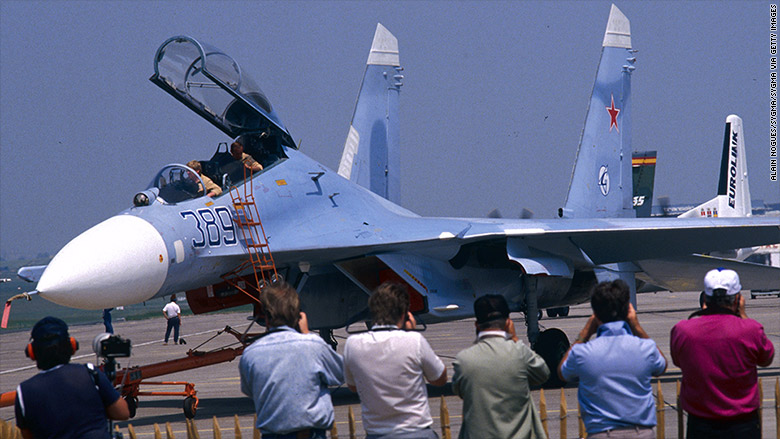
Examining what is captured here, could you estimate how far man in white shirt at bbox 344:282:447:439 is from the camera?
4504 mm

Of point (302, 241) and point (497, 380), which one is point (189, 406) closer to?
point (302, 241)

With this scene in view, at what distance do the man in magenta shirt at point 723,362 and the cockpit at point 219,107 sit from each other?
6.11 metres

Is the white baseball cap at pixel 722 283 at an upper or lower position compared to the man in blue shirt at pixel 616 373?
upper

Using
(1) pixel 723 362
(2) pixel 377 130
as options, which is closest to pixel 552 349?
(1) pixel 723 362

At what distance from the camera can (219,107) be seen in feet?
35.0

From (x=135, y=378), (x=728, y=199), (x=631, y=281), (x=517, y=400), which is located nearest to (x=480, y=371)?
(x=517, y=400)

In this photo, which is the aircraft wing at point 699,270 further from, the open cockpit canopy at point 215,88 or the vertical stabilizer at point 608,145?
the open cockpit canopy at point 215,88

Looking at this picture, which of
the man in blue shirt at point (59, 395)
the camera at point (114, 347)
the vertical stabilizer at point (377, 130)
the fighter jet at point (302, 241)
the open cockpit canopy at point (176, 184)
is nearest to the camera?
the man in blue shirt at point (59, 395)

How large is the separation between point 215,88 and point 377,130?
783 centimetres

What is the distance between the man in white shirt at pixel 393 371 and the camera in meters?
4.50

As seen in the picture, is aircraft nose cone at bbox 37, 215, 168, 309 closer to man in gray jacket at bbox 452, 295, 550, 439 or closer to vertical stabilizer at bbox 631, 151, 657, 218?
man in gray jacket at bbox 452, 295, 550, 439

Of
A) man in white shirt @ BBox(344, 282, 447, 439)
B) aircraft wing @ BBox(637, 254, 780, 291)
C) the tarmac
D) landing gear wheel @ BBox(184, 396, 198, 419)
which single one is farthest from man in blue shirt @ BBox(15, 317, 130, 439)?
aircraft wing @ BBox(637, 254, 780, 291)

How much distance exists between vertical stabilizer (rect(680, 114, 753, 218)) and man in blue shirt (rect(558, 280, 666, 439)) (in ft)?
105

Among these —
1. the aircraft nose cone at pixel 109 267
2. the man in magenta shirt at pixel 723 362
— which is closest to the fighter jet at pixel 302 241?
the aircraft nose cone at pixel 109 267
